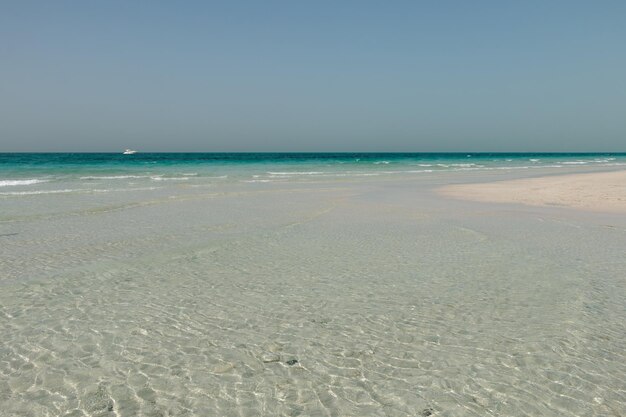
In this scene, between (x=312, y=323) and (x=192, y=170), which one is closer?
(x=312, y=323)

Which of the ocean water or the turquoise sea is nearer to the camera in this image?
the ocean water

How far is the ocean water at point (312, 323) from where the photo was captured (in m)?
4.28

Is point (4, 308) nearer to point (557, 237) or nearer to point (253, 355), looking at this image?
point (253, 355)

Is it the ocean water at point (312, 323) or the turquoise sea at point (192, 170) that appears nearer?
the ocean water at point (312, 323)

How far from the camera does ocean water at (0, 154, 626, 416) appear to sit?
4.28 m

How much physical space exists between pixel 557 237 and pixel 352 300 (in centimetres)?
725

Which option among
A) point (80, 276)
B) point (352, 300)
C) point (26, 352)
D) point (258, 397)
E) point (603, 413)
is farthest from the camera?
point (80, 276)

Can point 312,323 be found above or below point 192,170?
below

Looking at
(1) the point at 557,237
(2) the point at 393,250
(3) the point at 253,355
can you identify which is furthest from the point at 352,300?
(1) the point at 557,237

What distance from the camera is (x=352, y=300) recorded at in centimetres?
689

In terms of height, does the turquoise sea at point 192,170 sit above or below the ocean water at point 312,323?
above

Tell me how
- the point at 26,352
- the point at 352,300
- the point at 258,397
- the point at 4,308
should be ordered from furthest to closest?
the point at 352,300
the point at 4,308
the point at 26,352
the point at 258,397

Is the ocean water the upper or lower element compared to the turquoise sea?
lower

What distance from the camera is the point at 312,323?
19.7 ft
